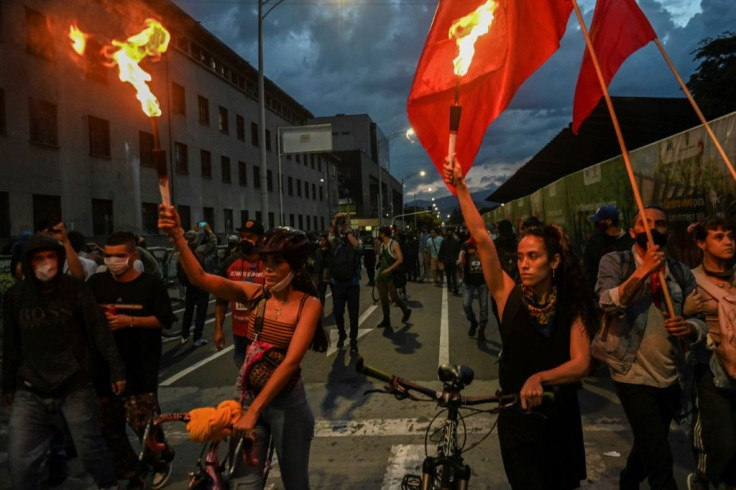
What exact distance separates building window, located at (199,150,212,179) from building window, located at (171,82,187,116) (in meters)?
3.14

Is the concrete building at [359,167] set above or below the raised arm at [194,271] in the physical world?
above

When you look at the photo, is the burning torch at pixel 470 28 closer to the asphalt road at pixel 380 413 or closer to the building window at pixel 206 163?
the asphalt road at pixel 380 413

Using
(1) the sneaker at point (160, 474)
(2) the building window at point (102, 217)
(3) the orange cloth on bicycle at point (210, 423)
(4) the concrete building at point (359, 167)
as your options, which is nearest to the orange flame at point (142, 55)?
(3) the orange cloth on bicycle at point (210, 423)

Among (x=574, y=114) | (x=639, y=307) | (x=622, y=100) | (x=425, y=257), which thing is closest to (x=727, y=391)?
(x=639, y=307)

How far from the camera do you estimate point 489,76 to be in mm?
4086

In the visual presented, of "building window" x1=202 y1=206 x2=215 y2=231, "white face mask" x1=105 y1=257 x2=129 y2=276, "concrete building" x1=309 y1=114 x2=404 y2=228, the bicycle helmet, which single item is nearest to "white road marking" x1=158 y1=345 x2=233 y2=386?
"white face mask" x1=105 y1=257 x2=129 y2=276

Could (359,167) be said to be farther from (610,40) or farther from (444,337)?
(610,40)

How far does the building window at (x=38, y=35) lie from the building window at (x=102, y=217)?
5880mm

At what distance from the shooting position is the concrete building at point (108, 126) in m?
18.0

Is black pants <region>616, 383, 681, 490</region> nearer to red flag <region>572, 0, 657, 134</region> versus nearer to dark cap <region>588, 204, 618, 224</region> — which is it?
red flag <region>572, 0, 657, 134</region>

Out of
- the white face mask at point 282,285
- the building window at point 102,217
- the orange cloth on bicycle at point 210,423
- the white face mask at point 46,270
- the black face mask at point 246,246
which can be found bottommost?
the orange cloth on bicycle at point 210,423

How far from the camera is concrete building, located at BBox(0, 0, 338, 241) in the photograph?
707 inches

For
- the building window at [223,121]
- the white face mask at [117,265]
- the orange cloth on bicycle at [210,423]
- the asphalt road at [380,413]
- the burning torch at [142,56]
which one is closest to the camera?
the orange cloth on bicycle at [210,423]

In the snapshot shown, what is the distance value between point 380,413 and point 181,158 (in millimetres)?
26409
